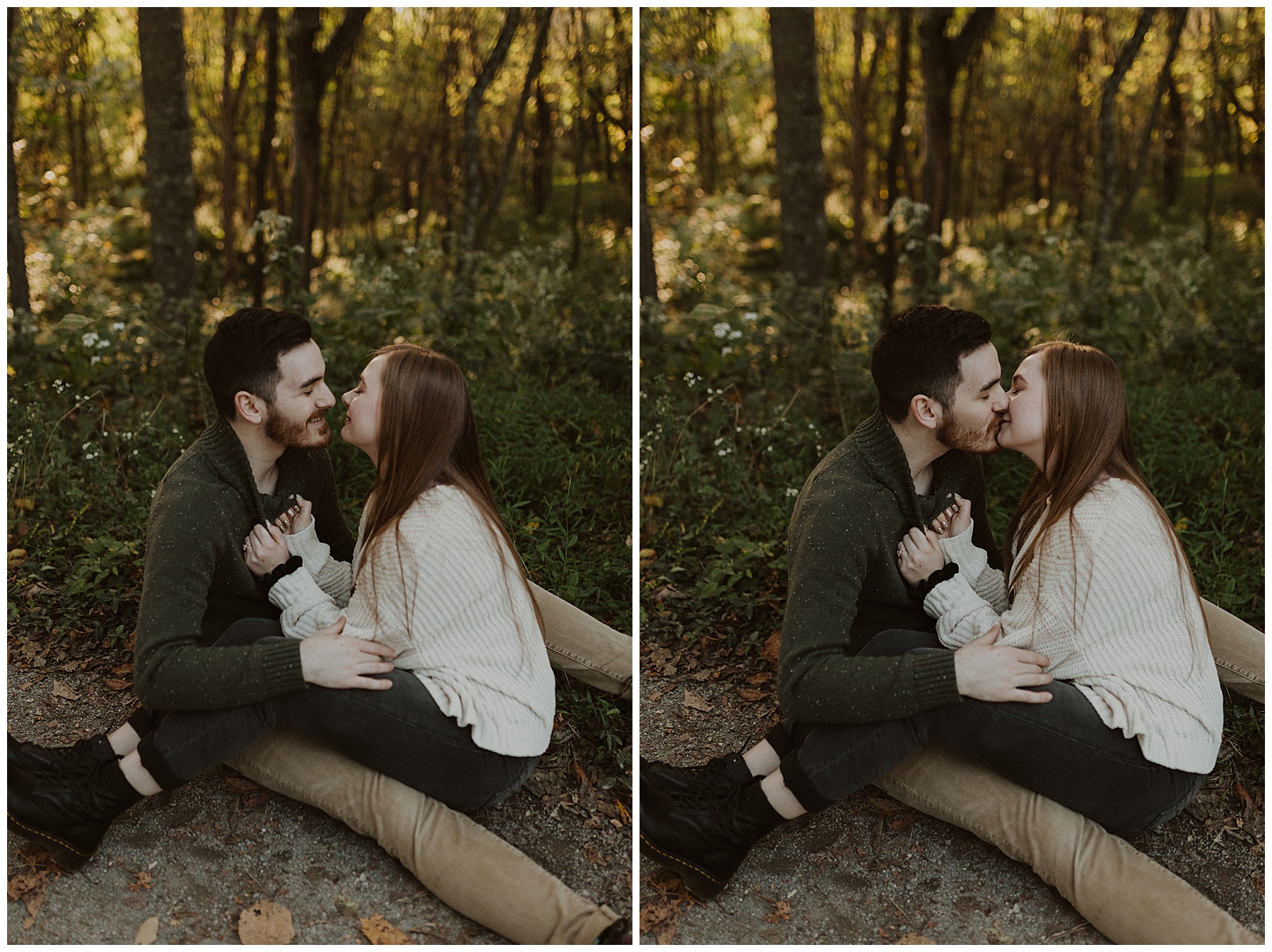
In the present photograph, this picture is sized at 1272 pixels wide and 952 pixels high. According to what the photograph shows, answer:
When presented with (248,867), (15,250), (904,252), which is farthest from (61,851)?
(904,252)

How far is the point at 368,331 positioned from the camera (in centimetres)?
387

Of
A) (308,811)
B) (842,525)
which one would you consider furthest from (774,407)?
(308,811)

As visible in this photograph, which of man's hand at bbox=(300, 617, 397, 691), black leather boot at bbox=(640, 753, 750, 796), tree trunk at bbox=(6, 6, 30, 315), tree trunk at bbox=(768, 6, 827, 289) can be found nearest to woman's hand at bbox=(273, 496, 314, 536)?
man's hand at bbox=(300, 617, 397, 691)

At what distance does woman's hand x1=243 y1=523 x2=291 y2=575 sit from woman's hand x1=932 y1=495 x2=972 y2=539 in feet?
5.31

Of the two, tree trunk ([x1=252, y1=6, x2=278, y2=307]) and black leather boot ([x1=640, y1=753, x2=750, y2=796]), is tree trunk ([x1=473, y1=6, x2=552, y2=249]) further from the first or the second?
black leather boot ([x1=640, y1=753, x2=750, y2=796])

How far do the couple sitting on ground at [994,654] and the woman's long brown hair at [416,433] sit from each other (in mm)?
760

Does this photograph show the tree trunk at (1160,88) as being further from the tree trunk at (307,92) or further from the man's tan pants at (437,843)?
the man's tan pants at (437,843)

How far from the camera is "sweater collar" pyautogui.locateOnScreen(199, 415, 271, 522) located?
2.24 meters

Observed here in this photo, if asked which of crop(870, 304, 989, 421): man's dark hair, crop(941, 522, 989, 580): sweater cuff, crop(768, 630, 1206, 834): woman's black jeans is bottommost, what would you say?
crop(768, 630, 1206, 834): woman's black jeans

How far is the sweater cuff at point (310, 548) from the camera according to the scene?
2.41m

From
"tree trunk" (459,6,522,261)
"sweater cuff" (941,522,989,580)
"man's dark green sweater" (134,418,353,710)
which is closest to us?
"man's dark green sweater" (134,418,353,710)

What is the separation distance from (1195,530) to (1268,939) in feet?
4.90

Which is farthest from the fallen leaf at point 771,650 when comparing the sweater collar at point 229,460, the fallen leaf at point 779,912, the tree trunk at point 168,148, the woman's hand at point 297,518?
the tree trunk at point 168,148

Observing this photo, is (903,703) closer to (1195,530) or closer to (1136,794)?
(1136,794)
